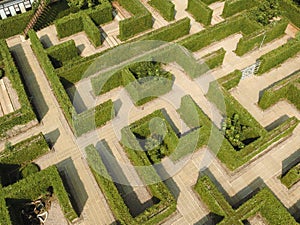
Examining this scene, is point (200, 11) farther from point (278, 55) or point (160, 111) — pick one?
point (160, 111)

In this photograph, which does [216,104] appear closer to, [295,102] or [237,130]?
[237,130]

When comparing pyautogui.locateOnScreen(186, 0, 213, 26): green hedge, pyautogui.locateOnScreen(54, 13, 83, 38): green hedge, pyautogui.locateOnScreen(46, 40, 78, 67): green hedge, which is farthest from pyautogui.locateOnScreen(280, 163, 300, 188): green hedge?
pyautogui.locateOnScreen(54, 13, 83, 38): green hedge

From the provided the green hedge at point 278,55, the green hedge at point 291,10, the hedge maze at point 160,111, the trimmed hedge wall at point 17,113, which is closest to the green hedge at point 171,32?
the hedge maze at point 160,111

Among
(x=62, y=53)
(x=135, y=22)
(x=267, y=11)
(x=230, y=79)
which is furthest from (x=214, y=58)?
(x=62, y=53)

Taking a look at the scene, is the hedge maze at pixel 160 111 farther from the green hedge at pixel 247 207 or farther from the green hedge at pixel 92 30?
the green hedge at pixel 92 30

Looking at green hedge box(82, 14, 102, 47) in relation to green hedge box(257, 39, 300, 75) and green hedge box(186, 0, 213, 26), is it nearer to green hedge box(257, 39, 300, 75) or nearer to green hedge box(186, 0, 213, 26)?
green hedge box(186, 0, 213, 26)
